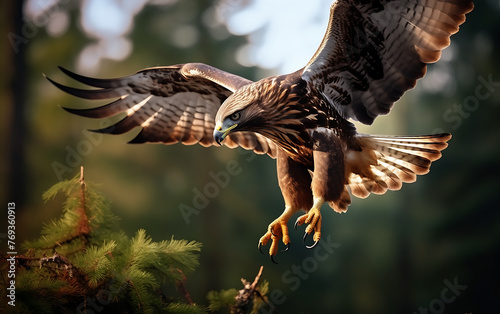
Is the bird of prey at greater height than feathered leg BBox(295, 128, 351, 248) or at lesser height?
greater

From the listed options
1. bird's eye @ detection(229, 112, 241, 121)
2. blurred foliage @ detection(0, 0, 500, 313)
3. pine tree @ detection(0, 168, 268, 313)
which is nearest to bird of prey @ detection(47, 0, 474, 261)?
bird's eye @ detection(229, 112, 241, 121)

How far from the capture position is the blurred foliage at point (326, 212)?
2.73 meters

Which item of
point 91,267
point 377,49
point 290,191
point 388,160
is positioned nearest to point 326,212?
point 388,160

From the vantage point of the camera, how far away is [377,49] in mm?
1434

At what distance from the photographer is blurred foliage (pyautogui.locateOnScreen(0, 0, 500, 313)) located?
273 centimetres

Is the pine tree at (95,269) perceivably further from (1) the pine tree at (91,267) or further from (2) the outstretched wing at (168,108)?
(2) the outstretched wing at (168,108)

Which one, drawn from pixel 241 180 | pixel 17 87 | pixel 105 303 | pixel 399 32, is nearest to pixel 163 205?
pixel 241 180

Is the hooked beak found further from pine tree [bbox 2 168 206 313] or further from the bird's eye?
pine tree [bbox 2 168 206 313]

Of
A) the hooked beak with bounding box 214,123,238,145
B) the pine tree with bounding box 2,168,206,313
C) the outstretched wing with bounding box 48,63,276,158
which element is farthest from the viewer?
the outstretched wing with bounding box 48,63,276,158

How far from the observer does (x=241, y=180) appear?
2.91 m

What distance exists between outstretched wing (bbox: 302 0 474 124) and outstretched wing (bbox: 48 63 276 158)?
41 centimetres

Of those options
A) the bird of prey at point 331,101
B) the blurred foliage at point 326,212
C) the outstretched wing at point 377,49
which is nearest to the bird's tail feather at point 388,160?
the bird of prey at point 331,101

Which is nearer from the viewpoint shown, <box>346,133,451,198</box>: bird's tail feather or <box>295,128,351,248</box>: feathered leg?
<box>295,128,351,248</box>: feathered leg

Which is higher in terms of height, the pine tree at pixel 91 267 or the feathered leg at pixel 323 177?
the feathered leg at pixel 323 177
